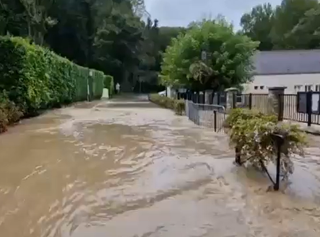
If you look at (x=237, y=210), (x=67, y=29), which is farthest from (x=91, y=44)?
(x=237, y=210)

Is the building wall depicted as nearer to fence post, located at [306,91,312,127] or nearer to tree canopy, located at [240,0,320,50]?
tree canopy, located at [240,0,320,50]

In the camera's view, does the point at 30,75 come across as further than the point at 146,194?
Yes

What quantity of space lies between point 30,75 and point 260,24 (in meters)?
57.5

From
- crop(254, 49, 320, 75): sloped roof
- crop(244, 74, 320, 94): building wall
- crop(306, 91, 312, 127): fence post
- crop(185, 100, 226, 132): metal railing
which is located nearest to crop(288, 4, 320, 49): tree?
crop(254, 49, 320, 75): sloped roof

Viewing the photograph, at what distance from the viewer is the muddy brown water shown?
4289mm

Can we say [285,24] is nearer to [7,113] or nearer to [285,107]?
[285,107]

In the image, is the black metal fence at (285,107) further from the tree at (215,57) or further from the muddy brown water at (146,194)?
the tree at (215,57)

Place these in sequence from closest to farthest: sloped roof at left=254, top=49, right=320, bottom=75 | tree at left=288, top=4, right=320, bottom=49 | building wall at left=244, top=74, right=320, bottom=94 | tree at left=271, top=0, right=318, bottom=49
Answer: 1. building wall at left=244, top=74, right=320, bottom=94
2. sloped roof at left=254, top=49, right=320, bottom=75
3. tree at left=288, top=4, right=320, bottom=49
4. tree at left=271, top=0, right=318, bottom=49

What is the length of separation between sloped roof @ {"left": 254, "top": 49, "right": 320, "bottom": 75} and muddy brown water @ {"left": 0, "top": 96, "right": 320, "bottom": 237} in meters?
27.6

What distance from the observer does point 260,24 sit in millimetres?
67812

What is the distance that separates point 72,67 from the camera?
26.4m

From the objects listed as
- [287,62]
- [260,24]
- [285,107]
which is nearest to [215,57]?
[285,107]

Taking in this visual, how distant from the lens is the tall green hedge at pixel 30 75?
1467 cm

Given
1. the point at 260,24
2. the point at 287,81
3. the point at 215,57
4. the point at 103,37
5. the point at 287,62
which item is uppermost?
the point at 260,24
